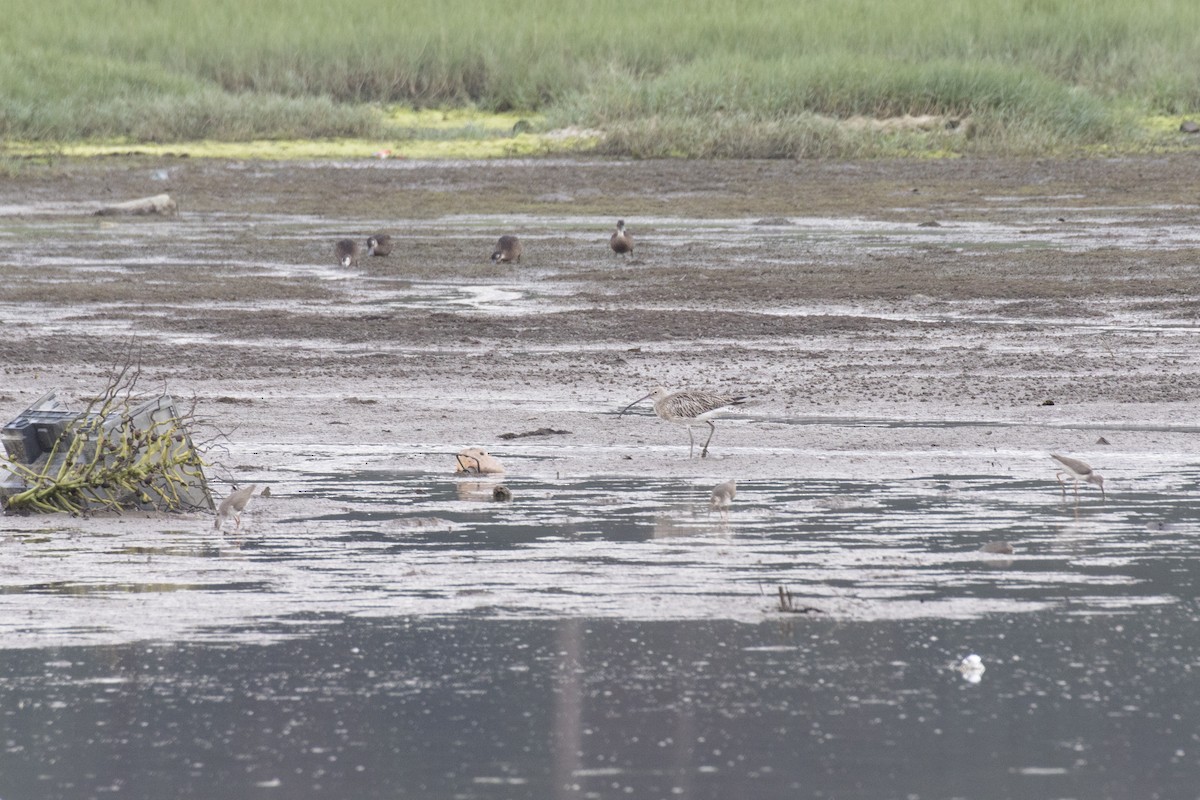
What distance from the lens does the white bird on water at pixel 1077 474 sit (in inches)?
353

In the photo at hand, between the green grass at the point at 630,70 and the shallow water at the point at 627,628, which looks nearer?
the shallow water at the point at 627,628

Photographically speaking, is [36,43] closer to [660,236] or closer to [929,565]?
[660,236]

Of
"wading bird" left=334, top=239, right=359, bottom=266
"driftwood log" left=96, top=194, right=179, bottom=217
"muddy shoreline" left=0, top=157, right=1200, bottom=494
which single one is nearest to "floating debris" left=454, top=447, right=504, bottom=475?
"muddy shoreline" left=0, top=157, right=1200, bottom=494

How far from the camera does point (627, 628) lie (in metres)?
6.74

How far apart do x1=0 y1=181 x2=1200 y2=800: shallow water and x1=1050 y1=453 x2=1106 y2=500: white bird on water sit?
0.08 metres

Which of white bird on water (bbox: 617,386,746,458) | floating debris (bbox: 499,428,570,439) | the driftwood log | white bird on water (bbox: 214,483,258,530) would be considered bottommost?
the driftwood log

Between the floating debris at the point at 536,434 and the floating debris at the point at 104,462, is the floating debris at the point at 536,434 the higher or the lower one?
the lower one

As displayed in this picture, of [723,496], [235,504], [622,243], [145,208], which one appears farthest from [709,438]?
[145,208]

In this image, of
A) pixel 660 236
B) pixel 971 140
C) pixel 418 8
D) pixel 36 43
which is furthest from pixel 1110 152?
pixel 36 43

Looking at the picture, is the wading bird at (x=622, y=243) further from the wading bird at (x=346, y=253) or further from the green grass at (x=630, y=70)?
the green grass at (x=630, y=70)

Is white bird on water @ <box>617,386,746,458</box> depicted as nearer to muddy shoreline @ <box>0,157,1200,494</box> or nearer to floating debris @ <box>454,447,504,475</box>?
muddy shoreline @ <box>0,157,1200,494</box>

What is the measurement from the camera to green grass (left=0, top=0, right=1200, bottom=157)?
36719mm

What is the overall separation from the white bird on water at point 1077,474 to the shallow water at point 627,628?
78 mm

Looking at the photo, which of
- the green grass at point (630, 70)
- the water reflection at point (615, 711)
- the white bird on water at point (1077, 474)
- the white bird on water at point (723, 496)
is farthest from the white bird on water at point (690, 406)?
the green grass at point (630, 70)
